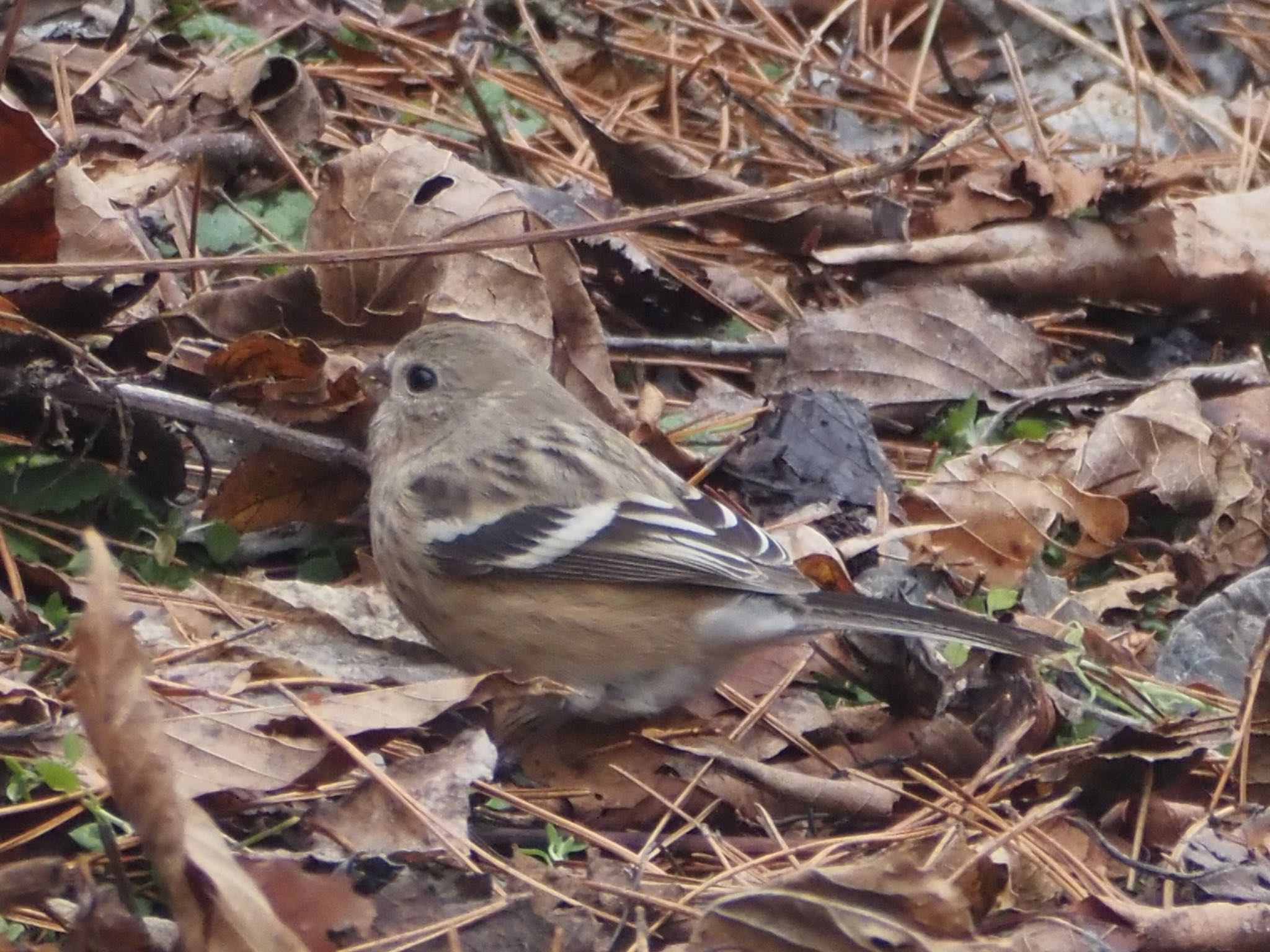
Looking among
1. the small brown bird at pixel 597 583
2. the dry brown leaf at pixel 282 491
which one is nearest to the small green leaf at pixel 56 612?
the dry brown leaf at pixel 282 491

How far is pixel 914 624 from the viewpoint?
12.8 feet

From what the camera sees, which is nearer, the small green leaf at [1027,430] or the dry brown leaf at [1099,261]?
the small green leaf at [1027,430]

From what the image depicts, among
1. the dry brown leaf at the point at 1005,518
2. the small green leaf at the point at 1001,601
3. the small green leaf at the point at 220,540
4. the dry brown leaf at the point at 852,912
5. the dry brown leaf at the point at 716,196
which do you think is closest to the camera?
the dry brown leaf at the point at 852,912

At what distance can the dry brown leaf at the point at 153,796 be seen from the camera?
7.73ft

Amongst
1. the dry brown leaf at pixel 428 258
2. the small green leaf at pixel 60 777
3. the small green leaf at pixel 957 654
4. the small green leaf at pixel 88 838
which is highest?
the dry brown leaf at pixel 428 258

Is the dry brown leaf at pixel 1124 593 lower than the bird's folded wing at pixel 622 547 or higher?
lower

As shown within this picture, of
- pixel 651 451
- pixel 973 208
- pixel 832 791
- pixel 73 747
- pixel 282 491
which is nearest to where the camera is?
pixel 73 747

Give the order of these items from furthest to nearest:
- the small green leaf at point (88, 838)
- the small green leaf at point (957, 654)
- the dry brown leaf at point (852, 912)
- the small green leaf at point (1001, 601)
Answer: the small green leaf at point (1001, 601) → the small green leaf at point (957, 654) → the small green leaf at point (88, 838) → the dry brown leaf at point (852, 912)

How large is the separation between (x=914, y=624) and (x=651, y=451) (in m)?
1.33

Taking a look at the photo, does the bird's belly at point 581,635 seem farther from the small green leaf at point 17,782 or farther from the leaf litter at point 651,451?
the small green leaf at point 17,782

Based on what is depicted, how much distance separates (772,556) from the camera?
4.19 metres

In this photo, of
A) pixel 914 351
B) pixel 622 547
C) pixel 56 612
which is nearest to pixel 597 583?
pixel 622 547

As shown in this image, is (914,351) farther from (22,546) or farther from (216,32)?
(216,32)

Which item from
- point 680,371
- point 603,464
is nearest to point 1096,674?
point 603,464
